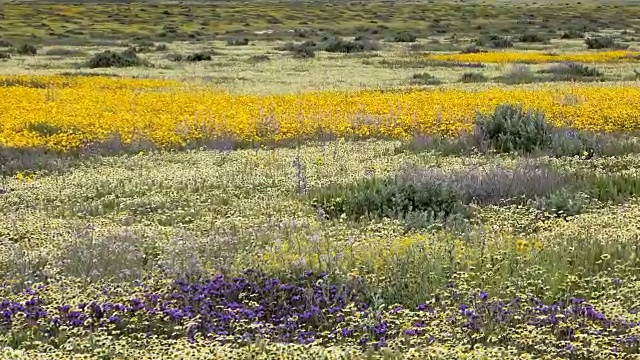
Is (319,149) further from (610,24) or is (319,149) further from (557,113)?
(610,24)

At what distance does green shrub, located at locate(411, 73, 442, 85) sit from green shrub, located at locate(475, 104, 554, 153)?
12.1 meters

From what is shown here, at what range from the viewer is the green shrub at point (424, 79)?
25469mm

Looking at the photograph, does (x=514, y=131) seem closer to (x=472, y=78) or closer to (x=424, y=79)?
(x=472, y=78)

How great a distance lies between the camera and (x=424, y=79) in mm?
26562

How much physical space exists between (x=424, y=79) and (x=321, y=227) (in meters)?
19.8

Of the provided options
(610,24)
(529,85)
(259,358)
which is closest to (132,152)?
(259,358)

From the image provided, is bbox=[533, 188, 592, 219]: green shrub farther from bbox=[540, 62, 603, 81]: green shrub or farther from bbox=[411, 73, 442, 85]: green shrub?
bbox=[540, 62, 603, 81]: green shrub

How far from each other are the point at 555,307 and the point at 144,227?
4.66 metres

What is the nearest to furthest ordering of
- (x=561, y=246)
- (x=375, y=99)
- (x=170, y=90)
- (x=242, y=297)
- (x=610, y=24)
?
(x=242, y=297) → (x=561, y=246) → (x=375, y=99) → (x=170, y=90) → (x=610, y=24)

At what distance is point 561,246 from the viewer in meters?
6.47

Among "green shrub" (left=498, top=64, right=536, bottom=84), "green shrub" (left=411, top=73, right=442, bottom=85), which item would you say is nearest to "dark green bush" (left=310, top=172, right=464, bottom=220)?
"green shrub" (left=411, top=73, right=442, bottom=85)

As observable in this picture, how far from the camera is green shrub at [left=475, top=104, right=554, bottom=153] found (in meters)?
12.6

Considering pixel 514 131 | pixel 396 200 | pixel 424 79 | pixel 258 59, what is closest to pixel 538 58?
pixel 424 79

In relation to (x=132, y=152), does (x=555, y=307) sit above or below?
above
